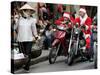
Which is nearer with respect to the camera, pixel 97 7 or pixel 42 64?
pixel 42 64

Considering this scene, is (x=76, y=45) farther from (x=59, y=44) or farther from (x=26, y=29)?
(x=26, y=29)

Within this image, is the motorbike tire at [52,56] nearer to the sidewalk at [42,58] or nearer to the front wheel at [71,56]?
the sidewalk at [42,58]

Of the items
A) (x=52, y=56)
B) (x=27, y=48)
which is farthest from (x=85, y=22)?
(x=27, y=48)

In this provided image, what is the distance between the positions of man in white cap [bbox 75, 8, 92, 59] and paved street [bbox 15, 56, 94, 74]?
22cm

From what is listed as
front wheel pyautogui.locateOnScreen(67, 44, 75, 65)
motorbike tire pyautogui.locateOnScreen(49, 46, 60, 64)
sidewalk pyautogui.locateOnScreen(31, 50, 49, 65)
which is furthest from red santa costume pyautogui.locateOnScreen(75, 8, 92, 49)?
sidewalk pyautogui.locateOnScreen(31, 50, 49, 65)

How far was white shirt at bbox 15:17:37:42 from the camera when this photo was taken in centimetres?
245

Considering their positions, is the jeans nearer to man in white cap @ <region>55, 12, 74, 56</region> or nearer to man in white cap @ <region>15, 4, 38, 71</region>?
man in white cap @ <region>15, 4, 38, 71</region>

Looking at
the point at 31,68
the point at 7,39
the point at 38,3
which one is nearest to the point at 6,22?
the point at 7,39

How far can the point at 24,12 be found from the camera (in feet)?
8.13

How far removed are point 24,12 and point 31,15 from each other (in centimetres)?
9

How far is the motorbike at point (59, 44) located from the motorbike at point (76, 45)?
0.23 feet

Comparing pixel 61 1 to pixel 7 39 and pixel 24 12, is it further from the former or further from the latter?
pixel 7 39

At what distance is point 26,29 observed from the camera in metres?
2.50

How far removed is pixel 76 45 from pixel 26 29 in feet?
2.35
